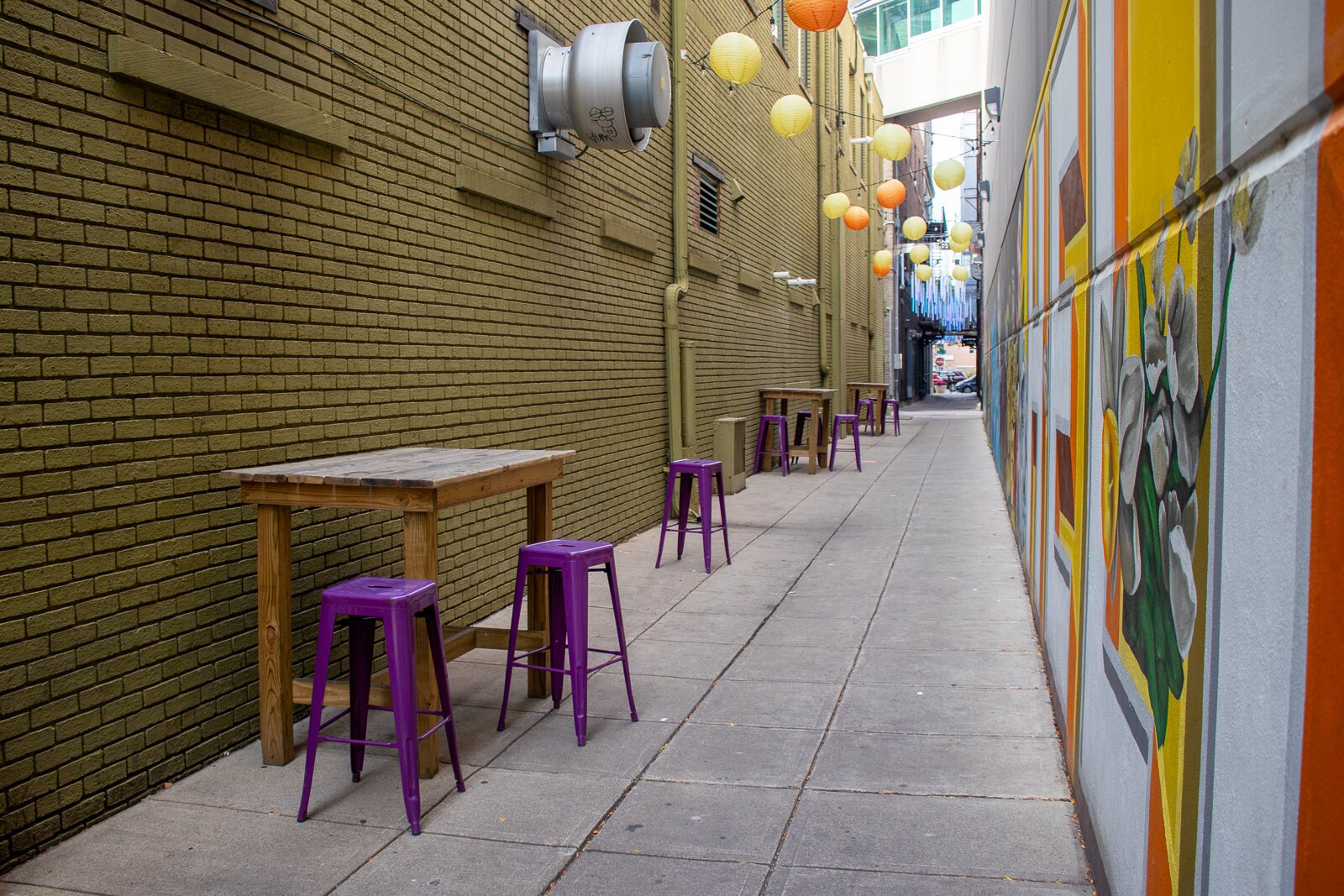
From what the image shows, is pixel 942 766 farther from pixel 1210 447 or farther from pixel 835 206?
pixel 835 206

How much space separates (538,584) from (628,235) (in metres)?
4.65

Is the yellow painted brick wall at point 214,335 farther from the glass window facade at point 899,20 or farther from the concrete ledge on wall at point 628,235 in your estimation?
the glass window facade at point 899,20

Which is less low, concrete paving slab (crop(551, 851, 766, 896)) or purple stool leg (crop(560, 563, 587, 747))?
purple stool leg (crop(560, 563, 587, 747))

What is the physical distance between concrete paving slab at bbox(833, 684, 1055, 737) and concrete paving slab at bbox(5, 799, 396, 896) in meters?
2.19

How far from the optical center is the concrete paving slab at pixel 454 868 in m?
3.20

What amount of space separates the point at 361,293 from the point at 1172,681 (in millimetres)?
4273

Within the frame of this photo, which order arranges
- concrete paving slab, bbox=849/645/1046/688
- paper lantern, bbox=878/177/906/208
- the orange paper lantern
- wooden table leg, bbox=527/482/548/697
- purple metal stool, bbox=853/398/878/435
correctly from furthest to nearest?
purple metal stool, bbox=853/398/878/435, the orange paper lantern, paper lantern, bbox=878/177/906/208, concrete paving slab, bbox=849/645/1046/688, wooden table leg, bbox=527/482/548/697

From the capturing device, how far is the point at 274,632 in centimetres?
413

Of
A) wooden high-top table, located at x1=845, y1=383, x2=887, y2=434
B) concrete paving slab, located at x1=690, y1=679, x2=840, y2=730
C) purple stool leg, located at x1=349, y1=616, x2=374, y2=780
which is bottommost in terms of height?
concrete paving slab, located at x1=690, y1=679, x2=840, y2=730

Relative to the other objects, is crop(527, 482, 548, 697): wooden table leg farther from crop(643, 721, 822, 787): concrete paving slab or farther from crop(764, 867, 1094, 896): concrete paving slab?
crop(764, 867, 1094, 896): concrete paving slab

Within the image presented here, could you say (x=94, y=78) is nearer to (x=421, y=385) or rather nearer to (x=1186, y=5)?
(x=421, y=385)

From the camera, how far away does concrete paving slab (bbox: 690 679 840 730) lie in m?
4.70

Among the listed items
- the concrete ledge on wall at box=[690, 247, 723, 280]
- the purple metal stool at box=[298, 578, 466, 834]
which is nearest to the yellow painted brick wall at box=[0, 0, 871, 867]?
the purple metal stool at box=[298, 578, 466, 834]

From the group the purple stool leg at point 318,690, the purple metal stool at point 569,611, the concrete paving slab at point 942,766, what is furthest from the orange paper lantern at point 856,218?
the purple stool leg at point 318,690
